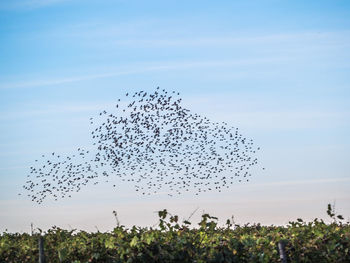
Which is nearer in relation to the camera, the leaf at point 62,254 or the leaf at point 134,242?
the leaf at point 134,242

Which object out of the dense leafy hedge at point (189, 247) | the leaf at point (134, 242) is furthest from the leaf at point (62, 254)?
the leaf at point (134, 242)

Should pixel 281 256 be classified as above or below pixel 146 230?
below

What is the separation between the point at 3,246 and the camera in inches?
477

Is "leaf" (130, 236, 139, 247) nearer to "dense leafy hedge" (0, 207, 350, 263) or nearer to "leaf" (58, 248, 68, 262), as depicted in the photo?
"dense leafy hedge" (0, 207, 350, 263)

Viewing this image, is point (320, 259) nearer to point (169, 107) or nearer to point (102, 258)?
point (102, 258)

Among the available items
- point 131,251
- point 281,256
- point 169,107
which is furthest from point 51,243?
point 169,107

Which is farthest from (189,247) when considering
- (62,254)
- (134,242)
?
(62,254)

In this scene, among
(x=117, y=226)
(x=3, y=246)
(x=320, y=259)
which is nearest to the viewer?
(x=320, y=259)

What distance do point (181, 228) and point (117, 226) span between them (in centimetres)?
160

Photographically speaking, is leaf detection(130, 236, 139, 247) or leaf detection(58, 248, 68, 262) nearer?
leaf detection(130, 236, 139, 247)

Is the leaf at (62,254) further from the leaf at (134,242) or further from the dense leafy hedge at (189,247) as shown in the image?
the leaf at (134,242)

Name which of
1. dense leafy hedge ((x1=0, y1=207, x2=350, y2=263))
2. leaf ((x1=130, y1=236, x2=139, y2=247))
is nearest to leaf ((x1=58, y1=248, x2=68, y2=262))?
dense leafy hedge ((x1=0, y1=207, x2=350, y2=263))

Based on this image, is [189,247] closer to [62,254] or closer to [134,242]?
[134,242]

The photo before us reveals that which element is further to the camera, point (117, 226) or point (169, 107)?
point (169, 107)
